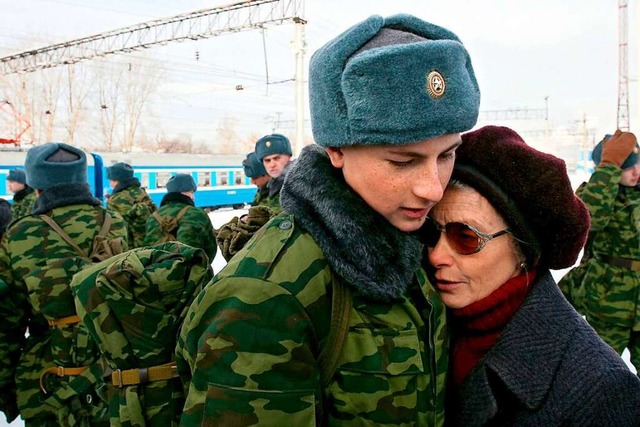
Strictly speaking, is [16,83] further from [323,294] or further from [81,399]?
[323,294]

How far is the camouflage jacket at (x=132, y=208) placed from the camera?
722cm

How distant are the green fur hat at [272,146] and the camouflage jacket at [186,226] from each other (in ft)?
3.09

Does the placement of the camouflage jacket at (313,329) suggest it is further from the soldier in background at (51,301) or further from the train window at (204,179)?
the train window at (204,179)

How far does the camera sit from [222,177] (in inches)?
827

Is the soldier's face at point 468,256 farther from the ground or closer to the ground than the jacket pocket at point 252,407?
farther from the ground

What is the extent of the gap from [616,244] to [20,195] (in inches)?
291

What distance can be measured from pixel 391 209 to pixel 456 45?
39 centimetres

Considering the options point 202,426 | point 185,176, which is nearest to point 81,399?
point 202,426

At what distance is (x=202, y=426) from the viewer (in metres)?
1.01

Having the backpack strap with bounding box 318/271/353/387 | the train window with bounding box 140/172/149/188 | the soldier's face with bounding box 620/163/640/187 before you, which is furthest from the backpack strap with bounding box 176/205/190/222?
the train window with bounding box 140/172/149/188

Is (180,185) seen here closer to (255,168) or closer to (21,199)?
(255,168)


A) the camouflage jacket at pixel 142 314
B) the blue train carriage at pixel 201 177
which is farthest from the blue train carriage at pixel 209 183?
the camouflage jacket at pixel 142 314

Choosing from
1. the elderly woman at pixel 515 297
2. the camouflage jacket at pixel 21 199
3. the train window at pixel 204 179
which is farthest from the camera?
the train window at pixel 204 179

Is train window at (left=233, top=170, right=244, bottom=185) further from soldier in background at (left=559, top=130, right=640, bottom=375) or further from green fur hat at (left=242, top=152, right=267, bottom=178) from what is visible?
soldier in background at (left=559, top=130, right=640, bottom=375)
